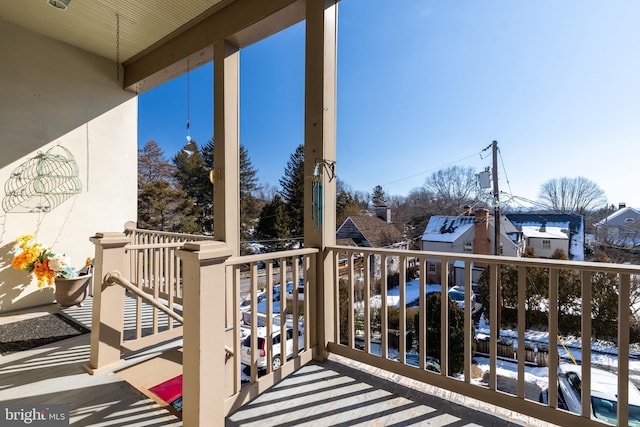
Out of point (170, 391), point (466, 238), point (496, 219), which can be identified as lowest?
point (170, 391)

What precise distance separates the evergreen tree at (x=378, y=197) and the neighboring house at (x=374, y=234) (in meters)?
0.06

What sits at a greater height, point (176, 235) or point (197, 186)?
point (197, 186)

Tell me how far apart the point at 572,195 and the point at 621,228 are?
398mm

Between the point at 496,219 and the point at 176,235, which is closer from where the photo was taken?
the point at 496,219

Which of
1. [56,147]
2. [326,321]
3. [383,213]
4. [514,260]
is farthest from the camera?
[56,147]

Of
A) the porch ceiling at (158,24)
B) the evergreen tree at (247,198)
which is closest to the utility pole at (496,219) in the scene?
the porch ceiling at (158,24)

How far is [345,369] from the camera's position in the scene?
7.22 ft

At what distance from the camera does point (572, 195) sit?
6.79 feet

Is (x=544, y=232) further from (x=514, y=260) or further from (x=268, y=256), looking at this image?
(x=268, y=256)

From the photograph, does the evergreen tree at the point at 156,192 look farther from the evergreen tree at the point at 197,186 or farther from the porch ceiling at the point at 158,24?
the porch ceiling at the point at 158,24

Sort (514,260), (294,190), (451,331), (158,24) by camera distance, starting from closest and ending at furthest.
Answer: (514,260) → (451,331) → (294,190) → (158,24)

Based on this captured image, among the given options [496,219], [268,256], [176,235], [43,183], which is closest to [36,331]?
[176,235]

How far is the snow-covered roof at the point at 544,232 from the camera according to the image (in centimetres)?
184

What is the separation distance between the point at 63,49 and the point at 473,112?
4951mm
